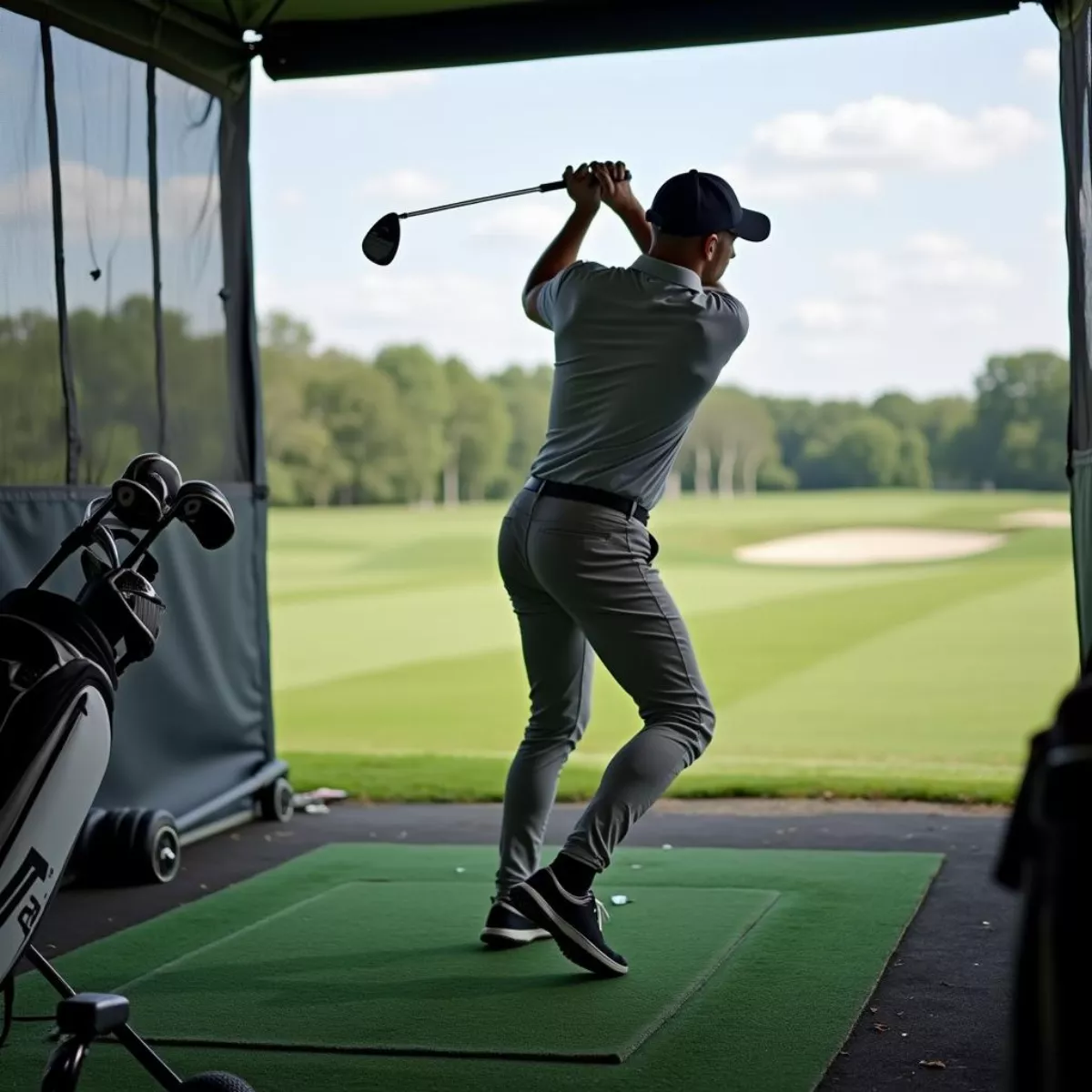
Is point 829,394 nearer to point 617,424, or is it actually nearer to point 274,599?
point 274,599

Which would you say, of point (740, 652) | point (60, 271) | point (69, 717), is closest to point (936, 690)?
point (740, 652)

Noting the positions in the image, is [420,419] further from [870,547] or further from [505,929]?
[505,929]

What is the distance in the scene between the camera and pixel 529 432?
2277 centimetres

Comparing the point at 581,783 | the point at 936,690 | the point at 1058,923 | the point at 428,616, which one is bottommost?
the point at 936,690

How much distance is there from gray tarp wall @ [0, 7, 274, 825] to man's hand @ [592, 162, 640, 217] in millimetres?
1488

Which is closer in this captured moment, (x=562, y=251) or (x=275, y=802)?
(x=562, y=251)

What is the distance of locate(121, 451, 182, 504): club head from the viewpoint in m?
2.30

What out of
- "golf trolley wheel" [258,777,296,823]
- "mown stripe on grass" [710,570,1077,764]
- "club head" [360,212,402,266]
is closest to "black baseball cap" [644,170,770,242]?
"club head" [360,212,402,266]

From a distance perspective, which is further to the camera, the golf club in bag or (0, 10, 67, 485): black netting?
(0, 10, 67, 485): black netting

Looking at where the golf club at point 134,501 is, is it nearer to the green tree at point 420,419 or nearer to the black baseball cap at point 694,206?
the black baseball cap at point 694,206

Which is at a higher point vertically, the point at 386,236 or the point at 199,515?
the point at 386,236

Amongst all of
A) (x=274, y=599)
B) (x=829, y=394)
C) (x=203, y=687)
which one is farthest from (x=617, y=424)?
(x=829, y=394)

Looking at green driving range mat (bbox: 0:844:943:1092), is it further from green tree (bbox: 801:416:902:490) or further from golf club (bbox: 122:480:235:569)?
green tree (bbox: 801:416:902:490)

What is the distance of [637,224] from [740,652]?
1234cm
